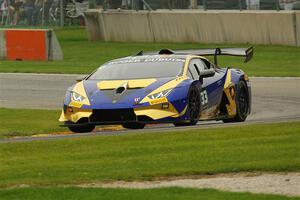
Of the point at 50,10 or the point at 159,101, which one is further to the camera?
the point at 50,10

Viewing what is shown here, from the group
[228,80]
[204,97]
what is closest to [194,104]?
[204,97]

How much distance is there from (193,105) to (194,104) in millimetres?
52

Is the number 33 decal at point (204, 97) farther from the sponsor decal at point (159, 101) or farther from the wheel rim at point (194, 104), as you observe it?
the sponsor decal at point (159, 101)

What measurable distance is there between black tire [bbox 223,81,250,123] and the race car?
0.08ft

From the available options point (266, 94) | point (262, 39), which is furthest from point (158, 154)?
point (262, 39)

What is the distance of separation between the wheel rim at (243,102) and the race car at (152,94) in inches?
A: 7.1

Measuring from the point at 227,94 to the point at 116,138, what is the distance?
14.0ft

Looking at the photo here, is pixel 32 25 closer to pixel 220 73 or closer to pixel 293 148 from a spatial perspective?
pixel 220 73

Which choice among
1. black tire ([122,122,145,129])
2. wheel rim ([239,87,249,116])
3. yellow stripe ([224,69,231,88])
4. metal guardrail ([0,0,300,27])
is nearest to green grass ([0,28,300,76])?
metal guardrail ([0,0,300,27])

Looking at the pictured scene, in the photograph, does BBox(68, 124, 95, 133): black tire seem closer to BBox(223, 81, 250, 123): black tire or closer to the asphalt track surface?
BBox(223, 81, 250, 123): black tire

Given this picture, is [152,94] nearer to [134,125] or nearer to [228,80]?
[134,125]

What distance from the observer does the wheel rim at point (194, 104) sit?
1619cm

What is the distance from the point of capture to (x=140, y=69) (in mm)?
16922

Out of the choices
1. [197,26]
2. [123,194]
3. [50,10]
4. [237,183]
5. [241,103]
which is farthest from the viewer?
[50,10]
